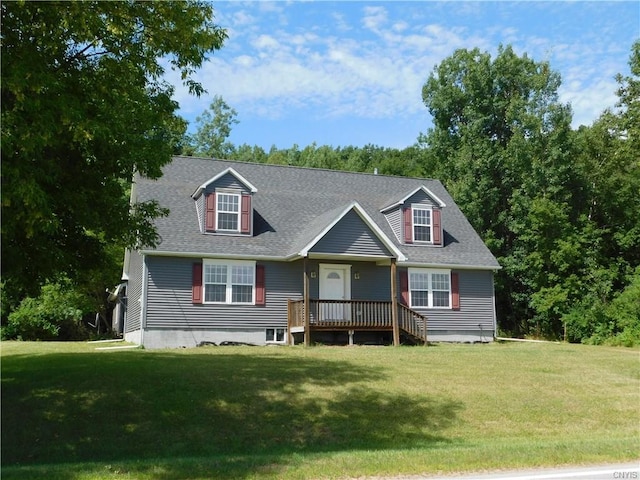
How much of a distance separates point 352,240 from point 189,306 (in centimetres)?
624

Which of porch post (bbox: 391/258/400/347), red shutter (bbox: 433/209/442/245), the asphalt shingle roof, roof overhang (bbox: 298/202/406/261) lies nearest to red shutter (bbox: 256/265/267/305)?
the asphalt shingle roof

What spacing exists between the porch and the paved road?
14322 millimetres

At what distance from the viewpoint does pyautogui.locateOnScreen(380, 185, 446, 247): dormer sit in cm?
2677

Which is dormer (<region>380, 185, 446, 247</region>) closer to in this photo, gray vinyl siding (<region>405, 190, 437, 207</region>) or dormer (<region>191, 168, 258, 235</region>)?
gray vinyl siding (<region>405, 190, 437, 207</region>)

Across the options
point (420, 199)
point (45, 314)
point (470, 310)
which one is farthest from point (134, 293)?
point (470, 310)

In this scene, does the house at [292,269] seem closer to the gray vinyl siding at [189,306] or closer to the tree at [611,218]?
the gray vinyl siding at [189,306]

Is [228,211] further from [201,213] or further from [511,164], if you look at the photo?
[511,164]

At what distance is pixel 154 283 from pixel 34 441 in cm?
1219

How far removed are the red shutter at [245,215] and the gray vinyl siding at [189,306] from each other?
1551 mm

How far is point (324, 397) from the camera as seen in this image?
43.7 ft

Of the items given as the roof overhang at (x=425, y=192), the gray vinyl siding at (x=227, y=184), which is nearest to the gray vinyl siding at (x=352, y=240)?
the roof overhang at (x=425, y=192)

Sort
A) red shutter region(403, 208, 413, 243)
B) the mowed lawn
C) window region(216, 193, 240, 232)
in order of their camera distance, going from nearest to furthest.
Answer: the mowed lawn
window region(216, 193, 240, 232)
red shutter region(403, 208, 413, 243)

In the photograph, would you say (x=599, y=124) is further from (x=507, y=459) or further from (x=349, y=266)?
(x=507, y=459)

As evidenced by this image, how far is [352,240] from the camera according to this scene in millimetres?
23375
